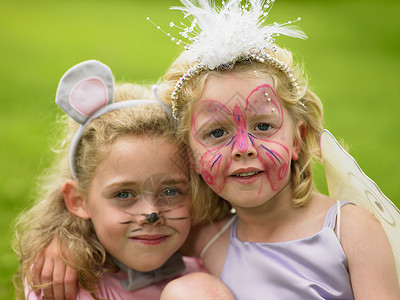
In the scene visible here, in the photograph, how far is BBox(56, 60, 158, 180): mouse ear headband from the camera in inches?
105

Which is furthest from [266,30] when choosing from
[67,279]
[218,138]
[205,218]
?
[67,279]

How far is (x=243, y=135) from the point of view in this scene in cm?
228

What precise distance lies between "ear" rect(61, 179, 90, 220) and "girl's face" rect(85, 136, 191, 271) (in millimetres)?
211

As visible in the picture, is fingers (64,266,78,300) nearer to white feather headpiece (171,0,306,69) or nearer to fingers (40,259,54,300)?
fingers (40,259,54,300)

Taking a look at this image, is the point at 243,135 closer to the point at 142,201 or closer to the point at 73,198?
the point at 142,201

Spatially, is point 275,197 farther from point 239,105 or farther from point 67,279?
point 67,279

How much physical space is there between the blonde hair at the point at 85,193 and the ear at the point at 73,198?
0.17 ft

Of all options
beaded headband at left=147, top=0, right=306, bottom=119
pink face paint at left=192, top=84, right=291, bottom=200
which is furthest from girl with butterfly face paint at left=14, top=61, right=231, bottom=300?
beaded headband at left=147, top=0, right=306, bottom=119

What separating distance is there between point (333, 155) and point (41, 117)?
18.2 feet

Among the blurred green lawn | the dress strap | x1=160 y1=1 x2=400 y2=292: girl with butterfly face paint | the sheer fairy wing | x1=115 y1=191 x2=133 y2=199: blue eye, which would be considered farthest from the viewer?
the blurred green lawn

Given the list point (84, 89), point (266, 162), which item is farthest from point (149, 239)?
point (84, 89)

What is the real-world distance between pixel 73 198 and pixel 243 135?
1044mm

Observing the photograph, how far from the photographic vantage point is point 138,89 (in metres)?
2.93

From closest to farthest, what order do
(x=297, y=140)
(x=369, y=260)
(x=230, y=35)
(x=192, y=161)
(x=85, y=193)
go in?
(x=369, y=260) < (x=230, y=35) < (x=297, y=140) < (x=192, y=161) < (x=85, y=193)
